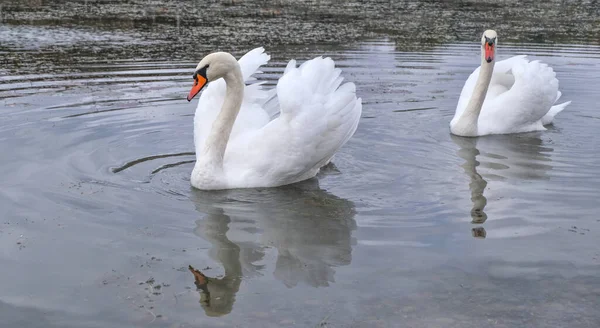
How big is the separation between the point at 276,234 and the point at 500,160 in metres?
3.79

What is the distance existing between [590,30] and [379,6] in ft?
27.5

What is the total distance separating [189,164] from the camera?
8.84 metres

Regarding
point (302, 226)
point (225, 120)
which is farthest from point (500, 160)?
point (302, 226)

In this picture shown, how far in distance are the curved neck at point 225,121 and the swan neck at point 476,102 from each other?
11.3 ft

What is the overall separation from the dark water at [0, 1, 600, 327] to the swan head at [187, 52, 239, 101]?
105 cm

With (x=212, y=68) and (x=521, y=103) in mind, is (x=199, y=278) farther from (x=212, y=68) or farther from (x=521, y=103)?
(x=521, y=103)

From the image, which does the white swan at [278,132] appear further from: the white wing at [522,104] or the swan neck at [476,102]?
the white wing at [522,104]

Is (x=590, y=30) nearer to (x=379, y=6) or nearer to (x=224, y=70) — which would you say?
(x=379, y=6)

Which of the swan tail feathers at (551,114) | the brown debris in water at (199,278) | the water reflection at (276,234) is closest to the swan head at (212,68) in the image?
the water reflection at (276,234)

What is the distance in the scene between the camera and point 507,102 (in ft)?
35.3

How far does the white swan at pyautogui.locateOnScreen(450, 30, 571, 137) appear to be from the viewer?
10.5 meters

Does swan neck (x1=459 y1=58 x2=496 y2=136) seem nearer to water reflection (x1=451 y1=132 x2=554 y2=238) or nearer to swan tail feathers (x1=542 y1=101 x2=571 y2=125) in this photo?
water reflection (x1=451 y1=132 x2=554 y2=238)

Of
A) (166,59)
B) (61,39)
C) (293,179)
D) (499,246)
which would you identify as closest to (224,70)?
(293,179)

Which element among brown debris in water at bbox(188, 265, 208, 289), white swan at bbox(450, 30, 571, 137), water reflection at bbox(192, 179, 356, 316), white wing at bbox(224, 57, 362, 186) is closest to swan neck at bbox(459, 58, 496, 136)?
white swan at bbox(450, 30, 571, 137)
